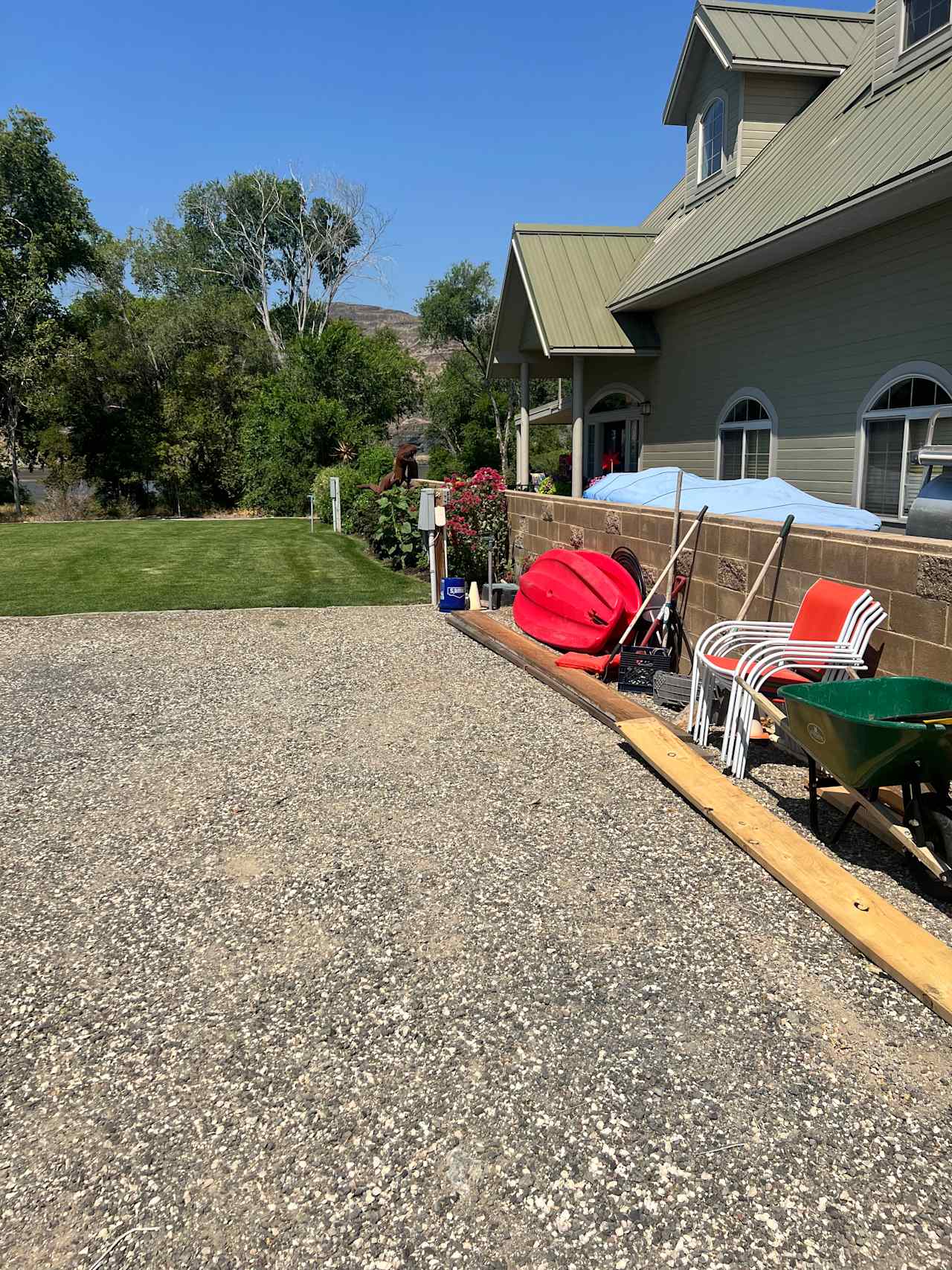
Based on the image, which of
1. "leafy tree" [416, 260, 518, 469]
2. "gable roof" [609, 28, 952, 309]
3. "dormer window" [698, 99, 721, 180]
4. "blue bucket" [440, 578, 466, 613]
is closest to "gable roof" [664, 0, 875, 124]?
"gable roof" [609, 28, 952, 309]

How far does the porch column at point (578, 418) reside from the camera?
15039 mm

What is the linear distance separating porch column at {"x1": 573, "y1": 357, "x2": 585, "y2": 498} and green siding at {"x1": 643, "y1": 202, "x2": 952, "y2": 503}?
4.71 feet

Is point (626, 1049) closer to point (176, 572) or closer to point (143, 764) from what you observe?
point (143, 764)

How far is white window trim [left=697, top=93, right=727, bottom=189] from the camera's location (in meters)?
13.3

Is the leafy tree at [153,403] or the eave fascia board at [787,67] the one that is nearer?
the eave fascia board at [787,67]

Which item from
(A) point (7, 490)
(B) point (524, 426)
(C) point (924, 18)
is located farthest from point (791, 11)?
(A) point (7, 490)

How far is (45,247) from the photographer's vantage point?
29.3 m

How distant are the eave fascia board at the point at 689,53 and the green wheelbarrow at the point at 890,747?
1158 cm

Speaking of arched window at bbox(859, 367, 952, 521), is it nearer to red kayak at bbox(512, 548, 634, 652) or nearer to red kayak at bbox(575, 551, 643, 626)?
red kayak at bbox(575, 551, 643, 626)

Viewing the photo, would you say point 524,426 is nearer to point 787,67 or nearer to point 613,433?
point 613,433

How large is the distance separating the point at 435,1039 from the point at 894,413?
9.08m

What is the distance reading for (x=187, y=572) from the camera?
49.4 feet

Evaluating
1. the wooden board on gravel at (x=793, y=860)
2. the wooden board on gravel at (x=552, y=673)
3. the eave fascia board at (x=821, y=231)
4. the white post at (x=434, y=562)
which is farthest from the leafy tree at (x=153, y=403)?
the wooden board on gravel at (x=793, y=860)

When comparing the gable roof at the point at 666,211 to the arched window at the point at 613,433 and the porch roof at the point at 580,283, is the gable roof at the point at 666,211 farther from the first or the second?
the arched window at the point at 613,433
